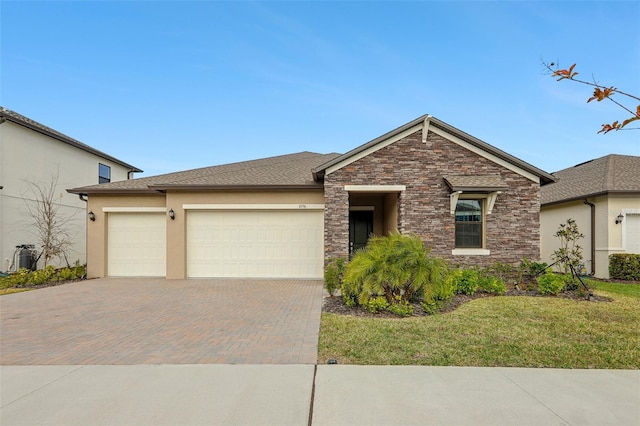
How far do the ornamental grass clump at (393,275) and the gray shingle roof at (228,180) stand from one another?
4691mm

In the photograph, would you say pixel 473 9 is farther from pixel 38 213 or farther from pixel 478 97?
pixel 38 213

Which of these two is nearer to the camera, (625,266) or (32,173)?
(625,266)

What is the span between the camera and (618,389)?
3.61 meters

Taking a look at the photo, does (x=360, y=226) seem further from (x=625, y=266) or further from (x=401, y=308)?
(x=625, y=266)

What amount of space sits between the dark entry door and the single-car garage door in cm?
296

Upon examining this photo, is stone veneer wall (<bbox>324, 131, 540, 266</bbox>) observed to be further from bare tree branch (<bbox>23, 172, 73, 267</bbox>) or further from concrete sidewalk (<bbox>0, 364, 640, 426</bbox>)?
bare tree branch (<bbox>23, 172, 73, 267</bbox>)

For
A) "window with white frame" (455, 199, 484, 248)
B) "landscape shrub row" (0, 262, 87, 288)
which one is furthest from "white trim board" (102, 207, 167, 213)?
"window with white frame" (455, 199, 484, 248)

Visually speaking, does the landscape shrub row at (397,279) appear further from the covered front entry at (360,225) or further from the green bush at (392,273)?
the covered front entry at (360,225)

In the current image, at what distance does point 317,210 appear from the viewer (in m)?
11.7

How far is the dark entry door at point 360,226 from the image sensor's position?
46.8 ft

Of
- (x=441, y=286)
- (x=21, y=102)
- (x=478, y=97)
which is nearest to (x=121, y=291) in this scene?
(x=441, y=286)

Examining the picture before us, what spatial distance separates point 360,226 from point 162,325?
9.57 metres

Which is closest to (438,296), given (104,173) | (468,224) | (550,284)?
(550,284)

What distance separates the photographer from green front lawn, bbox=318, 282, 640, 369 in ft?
14.4
